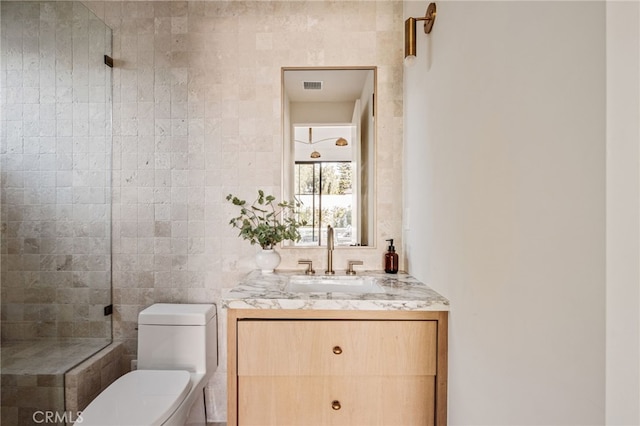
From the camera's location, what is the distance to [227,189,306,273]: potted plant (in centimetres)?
166

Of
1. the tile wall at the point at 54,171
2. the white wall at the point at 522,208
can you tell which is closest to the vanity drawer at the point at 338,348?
the white wall at the point at 522,208

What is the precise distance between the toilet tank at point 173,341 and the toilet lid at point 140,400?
4.6 inches

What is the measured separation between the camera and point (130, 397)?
1.28m

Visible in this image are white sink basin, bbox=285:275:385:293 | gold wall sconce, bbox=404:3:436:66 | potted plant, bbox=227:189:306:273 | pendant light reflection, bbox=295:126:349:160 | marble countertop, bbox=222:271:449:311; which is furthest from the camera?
pendant light reflection, bbox=295:126:349:160

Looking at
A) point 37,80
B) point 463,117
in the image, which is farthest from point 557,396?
point 37,80

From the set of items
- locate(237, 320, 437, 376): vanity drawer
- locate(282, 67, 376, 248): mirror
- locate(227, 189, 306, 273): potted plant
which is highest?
locate(282, 67, 376, 248): mirror

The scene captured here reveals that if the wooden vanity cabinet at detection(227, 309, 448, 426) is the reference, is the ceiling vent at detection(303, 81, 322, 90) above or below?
above

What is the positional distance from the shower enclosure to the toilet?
1.12ft

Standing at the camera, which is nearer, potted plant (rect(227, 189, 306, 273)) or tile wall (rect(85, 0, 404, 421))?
potted plant (rect(227, 189, 306, 273))

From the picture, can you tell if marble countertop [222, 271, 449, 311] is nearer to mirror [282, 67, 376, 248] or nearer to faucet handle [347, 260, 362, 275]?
faucet handle [347, 260, 362, 275]

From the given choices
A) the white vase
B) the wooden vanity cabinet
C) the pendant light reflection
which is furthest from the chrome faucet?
the wooden vanity cabinet

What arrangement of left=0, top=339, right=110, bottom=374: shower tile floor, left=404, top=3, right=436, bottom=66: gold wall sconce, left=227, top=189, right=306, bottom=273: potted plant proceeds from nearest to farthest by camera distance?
left=404, top=3, right=436, bottom=66: gold wall sconce, left=0, top=339, right=110, bottom=374: shower tile floor, left=227, top=189, right=306, bottom=273: potted plant

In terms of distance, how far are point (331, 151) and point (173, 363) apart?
1396mm

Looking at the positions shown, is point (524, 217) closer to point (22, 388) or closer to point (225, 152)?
point (225, 152)
